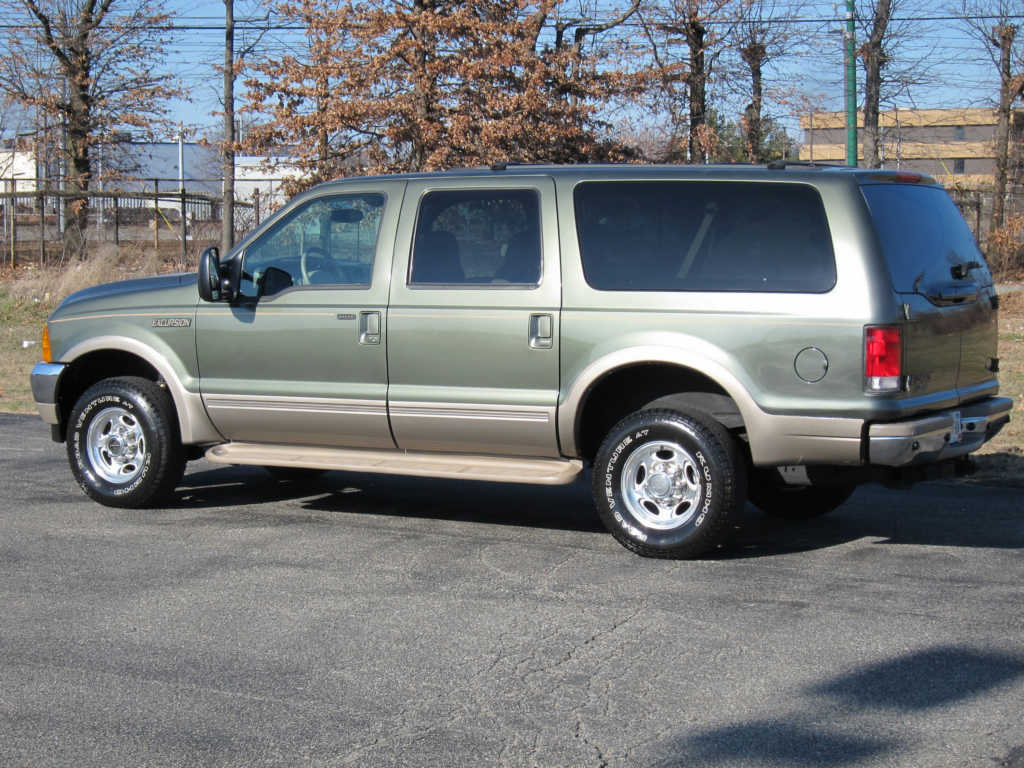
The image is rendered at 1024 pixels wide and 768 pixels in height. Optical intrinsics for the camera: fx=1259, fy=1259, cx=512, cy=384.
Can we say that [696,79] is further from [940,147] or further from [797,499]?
[940,147]

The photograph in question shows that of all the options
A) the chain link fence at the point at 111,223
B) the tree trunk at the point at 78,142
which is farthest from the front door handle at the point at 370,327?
the tree trunk at the point at 78,142

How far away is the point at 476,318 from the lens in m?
6.98

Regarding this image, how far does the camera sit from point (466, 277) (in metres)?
7.14

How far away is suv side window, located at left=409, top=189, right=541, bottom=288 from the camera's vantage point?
7.02 m

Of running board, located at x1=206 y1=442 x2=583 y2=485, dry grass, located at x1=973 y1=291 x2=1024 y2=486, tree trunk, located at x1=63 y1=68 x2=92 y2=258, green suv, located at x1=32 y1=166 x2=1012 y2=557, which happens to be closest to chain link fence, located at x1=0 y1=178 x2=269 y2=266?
tree trunk, located at x1=63 y1=68 x2=92 y2=258

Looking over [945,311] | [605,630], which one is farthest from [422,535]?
[945,311]

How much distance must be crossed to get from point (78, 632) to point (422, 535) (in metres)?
2.33

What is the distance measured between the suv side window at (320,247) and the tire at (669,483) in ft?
6.08

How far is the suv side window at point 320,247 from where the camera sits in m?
7.46

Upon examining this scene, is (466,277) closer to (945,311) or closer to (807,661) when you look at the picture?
(945,311)

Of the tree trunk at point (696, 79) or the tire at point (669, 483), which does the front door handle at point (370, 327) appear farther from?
the tree trunk at point (696, 79)

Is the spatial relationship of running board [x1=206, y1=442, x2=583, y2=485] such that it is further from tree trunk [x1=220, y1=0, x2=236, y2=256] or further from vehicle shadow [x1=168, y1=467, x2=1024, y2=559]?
tree trunk [x1=220, y1=0, x2=236, y2=256]

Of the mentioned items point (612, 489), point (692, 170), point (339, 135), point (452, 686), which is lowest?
point (452, 686)

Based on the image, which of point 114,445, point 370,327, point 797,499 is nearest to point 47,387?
point 114,445
